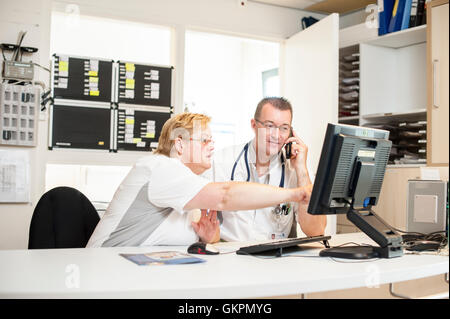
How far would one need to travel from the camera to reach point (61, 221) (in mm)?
1910

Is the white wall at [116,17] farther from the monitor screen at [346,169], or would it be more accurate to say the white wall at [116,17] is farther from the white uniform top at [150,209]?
the monitor screen at [346,169]

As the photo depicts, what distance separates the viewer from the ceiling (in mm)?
4094

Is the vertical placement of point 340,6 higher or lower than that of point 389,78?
higher

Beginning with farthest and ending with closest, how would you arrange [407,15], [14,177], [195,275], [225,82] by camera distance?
[225,82]
[407,15]
[14,177]
[195,275]

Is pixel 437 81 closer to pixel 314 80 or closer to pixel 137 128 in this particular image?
pixel 314 80

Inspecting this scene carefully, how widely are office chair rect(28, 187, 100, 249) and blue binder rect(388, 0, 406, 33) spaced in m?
2.65

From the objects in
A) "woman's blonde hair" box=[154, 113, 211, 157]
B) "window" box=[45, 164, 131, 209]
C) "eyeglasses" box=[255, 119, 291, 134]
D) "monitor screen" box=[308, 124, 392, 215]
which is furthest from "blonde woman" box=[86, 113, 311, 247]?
"window" box=[45, 164, 131, 209]

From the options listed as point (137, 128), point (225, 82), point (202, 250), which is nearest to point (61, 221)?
point (202, 250)

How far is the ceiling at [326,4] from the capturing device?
4.09m

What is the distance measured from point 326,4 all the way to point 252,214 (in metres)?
2.63

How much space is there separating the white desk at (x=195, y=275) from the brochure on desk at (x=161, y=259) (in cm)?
3

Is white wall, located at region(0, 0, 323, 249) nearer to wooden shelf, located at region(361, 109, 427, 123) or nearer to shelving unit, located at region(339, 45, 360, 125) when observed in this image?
shelving unit, located at region(339, 45, 360, 125)
